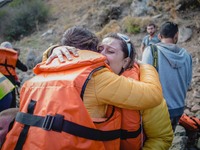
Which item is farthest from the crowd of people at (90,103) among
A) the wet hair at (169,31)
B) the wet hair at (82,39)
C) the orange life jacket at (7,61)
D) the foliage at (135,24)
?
the foliage at (135,24)

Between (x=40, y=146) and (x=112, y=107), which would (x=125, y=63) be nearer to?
(x=112, y=107)

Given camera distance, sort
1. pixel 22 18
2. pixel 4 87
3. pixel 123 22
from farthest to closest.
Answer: pixel 22 18 → pixel 123 22 → pixel 4 87

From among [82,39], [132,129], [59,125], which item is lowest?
[132,129]

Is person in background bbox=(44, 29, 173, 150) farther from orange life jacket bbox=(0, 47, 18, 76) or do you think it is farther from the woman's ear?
→ orange life jacket bbox=(0, 47, 18, 76)

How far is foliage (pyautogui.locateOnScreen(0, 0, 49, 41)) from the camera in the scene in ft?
62.2

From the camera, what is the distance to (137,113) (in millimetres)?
1925

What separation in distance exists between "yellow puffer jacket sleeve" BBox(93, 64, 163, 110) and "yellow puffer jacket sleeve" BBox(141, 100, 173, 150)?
0.12 meters

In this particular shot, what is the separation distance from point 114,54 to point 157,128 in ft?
1.98

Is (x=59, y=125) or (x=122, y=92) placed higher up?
(x=122, y=92)

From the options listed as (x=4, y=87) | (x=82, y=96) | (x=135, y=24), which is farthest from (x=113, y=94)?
(x=135, y=24)

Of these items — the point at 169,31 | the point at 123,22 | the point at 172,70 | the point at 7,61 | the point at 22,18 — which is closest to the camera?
the point at 172,70

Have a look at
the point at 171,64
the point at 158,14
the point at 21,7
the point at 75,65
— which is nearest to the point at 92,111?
the point at 75,65

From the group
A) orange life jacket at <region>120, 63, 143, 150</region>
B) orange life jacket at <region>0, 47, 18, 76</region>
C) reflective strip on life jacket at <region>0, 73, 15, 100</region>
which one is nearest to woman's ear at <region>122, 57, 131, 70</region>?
orange life jacket at <region>120, 63, 143, 150</region>

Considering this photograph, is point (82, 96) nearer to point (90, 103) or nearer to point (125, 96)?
point (90, 103)
